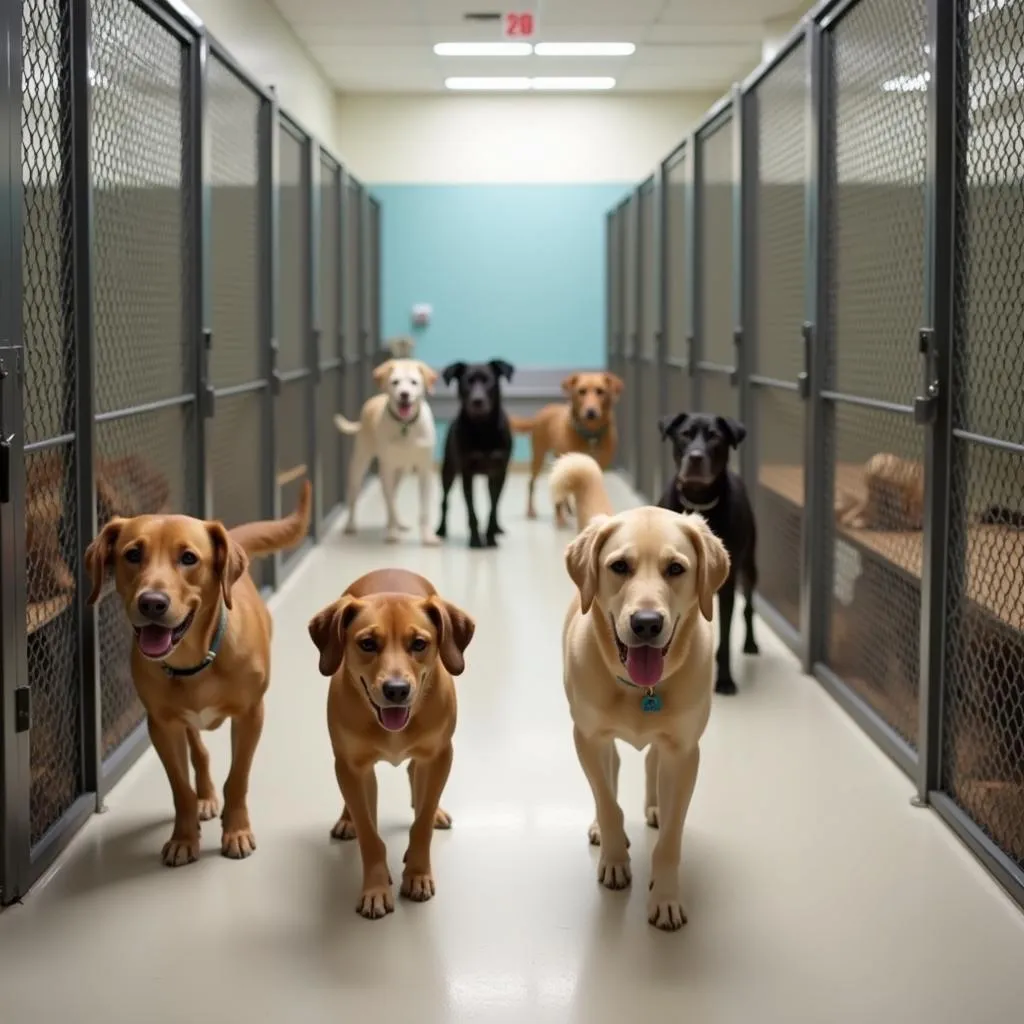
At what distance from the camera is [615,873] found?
280cm

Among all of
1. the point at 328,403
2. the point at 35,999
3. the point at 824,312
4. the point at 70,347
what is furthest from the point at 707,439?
the point at 328,403

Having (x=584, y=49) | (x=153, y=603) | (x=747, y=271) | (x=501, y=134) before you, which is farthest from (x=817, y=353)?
(x=501, y=134)

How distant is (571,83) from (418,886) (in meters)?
9.39

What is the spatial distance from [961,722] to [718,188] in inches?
155

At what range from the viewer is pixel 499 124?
38.7ft

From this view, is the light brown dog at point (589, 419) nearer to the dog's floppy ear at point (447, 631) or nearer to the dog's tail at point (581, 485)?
the dog's tail at point (581, 485)

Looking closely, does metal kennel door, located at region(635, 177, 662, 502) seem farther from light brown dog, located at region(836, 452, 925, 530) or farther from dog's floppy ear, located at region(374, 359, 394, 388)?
light brown dog, located at region(836, 452, 925, 530)

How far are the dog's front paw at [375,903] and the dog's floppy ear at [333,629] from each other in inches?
16.6

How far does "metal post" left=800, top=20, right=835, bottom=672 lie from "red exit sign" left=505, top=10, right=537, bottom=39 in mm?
4590

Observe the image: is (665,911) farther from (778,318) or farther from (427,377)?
(427,377)

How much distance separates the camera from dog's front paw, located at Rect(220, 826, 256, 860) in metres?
2.98

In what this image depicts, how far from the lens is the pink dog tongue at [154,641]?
2.71 m

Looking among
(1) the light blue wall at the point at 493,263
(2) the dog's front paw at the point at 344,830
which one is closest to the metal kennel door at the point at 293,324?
(2) the dog's front paw at the point at 344,830

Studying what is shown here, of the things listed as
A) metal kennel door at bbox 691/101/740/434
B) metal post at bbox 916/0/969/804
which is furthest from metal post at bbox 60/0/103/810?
metal kennel door at bbox 691/101/740/434
